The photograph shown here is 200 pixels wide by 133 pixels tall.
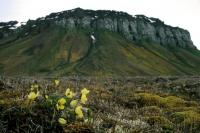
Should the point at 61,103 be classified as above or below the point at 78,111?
above

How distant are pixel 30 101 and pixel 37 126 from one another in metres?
0.98

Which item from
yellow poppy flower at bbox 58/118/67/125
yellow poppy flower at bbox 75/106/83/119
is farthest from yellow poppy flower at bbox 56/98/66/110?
yellow poppy flower at bbox 75/106/83/119

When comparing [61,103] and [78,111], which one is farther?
[78,111]

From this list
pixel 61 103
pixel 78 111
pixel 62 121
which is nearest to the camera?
pixel 62 121

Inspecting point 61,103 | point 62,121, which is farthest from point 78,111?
point 62,121

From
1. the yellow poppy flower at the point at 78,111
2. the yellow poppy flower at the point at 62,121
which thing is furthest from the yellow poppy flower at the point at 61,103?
the yellow poppy flower at the point at 78,111

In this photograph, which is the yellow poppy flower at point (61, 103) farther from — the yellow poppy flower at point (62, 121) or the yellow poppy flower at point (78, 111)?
the yellow poppy flower at point (78, 111)

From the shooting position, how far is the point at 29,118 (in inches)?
264

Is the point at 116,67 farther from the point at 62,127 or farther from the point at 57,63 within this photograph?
the point at 62,127

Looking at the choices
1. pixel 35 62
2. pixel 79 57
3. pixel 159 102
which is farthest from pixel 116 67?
pixel 159 102

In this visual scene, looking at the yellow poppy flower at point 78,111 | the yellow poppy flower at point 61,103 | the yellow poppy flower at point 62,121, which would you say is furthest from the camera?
the yellow poppy flower at point 78,111

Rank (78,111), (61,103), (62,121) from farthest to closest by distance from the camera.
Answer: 1. (78,111)
2. (61,103)
3. (62,121)

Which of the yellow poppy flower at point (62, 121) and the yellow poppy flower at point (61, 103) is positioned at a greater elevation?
the yellow poppy flower at point (61, 103)

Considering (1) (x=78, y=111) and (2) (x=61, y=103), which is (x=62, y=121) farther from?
(1) (x=78, y=111)
